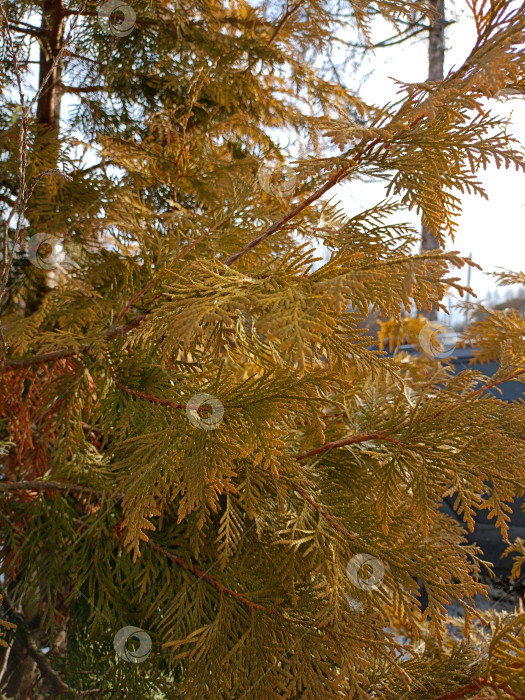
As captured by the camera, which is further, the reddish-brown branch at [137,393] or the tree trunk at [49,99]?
the tree trunk at [49,99]

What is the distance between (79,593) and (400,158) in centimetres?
139

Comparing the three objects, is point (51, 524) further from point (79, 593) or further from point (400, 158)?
point (400, 158)
